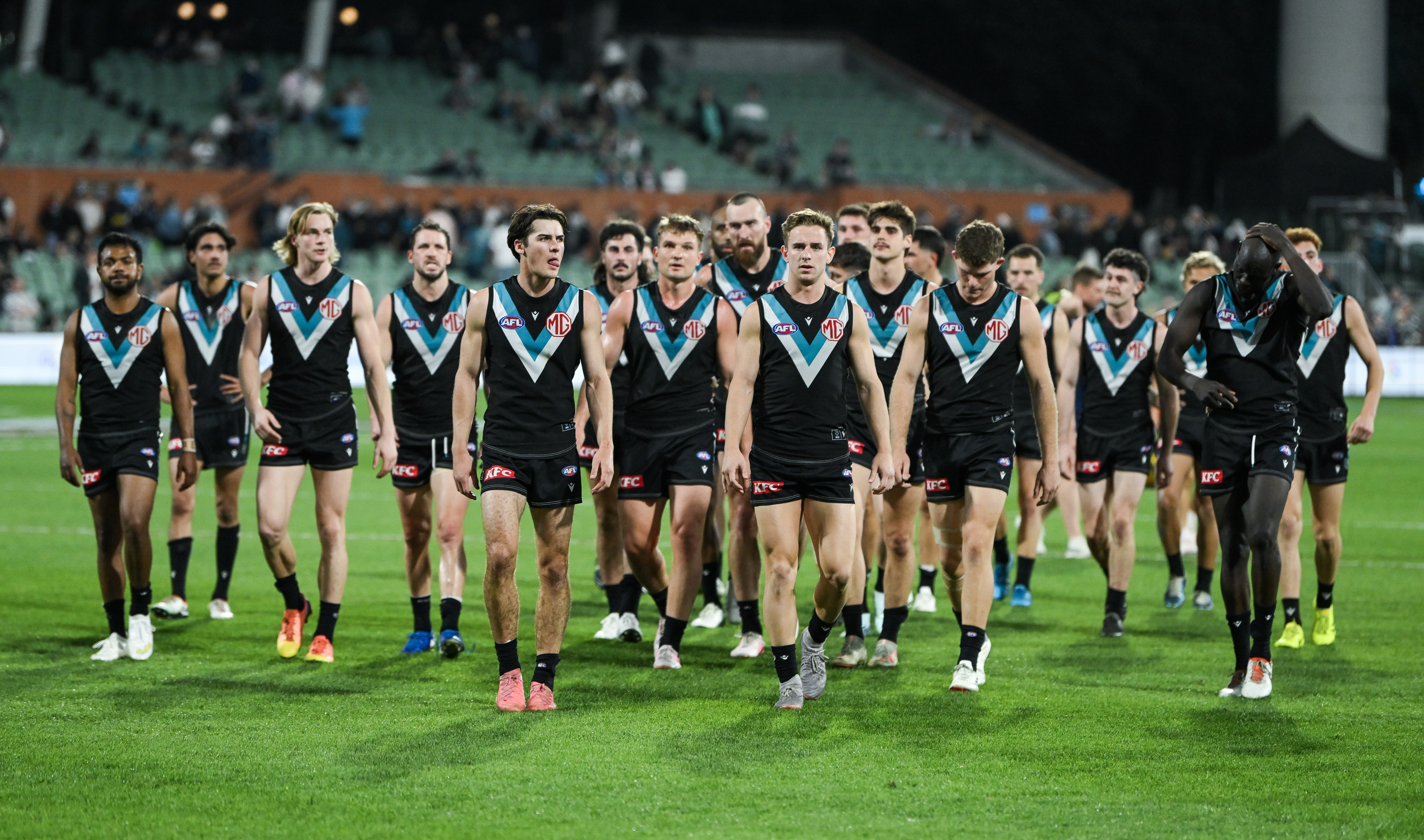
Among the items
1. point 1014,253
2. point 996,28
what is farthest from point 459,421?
point 996,28

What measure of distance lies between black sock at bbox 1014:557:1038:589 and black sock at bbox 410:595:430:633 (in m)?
4.06

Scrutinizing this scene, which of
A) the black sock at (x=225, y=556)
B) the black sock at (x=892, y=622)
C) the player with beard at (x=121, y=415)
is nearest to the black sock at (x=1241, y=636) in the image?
the black sock at (x=892, y=622)

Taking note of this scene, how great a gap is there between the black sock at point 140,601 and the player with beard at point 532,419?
236 centimetres

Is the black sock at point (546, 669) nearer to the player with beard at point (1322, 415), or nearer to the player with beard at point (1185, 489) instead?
the player with beard at point (1322, 415)

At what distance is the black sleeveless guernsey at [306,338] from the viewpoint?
29.2 feet

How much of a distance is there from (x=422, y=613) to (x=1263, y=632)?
4.42 meters

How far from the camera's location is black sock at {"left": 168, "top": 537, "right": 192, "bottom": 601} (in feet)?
34.1

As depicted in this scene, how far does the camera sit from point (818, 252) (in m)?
7.70

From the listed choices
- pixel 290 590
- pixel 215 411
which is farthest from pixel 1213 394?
pixel 215 411

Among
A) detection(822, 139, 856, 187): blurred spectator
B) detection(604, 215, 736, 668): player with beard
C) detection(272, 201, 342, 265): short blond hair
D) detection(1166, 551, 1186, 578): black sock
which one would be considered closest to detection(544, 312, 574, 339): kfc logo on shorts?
detection(604, 215, 736, 668): player with beard

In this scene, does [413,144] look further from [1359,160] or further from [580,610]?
[580,610]

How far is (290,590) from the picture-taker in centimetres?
909

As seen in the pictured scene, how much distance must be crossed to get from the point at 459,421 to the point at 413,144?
94.0 ft

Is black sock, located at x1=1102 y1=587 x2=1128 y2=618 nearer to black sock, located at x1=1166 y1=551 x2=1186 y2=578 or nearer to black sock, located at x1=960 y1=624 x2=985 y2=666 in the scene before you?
black sock, located at x1=1166 y1=551 x2=1186 y2=578
